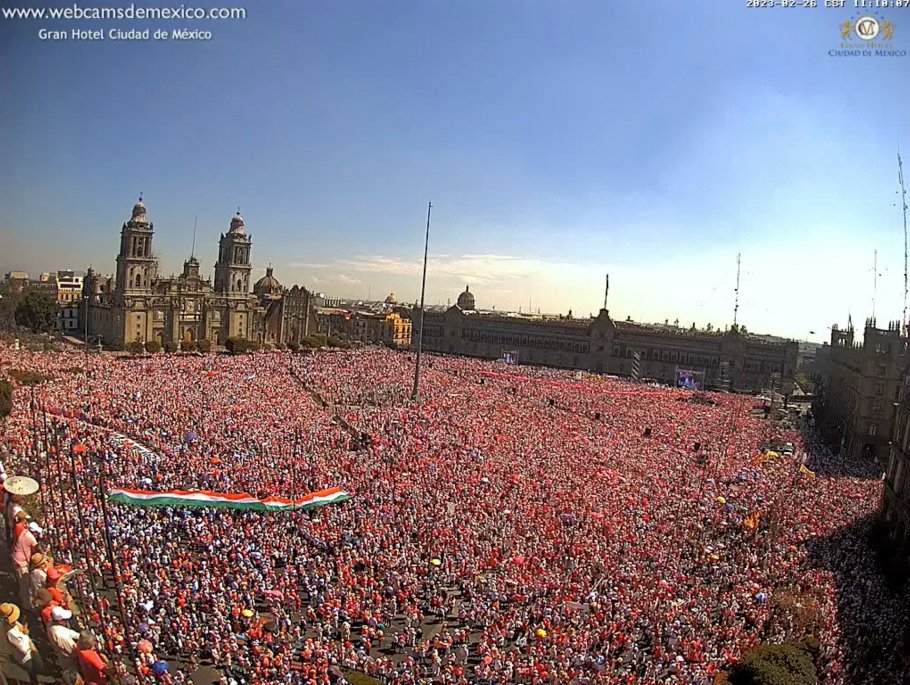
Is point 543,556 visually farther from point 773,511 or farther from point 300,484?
point 773,511

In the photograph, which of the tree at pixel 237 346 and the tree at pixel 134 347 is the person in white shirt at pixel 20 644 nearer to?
the tree at pixel 134 347

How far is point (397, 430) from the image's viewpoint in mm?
30422

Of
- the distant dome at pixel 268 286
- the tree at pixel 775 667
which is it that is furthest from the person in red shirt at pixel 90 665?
the distant dome at pixel 268 286

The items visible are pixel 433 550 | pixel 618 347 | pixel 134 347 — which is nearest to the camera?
pixel 433 550

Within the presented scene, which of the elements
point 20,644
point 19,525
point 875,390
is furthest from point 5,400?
point 875,390

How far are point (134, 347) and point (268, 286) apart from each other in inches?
1678

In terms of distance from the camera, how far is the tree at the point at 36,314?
246ft

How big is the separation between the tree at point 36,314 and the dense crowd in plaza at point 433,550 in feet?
167

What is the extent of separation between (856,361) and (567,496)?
30.9 meters

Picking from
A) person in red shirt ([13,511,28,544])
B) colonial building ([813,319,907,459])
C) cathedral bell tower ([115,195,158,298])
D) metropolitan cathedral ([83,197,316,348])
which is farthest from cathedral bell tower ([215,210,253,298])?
person in red shirt ([13,511,28,544])

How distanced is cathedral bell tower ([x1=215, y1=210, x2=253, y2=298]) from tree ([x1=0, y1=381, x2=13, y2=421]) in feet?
212

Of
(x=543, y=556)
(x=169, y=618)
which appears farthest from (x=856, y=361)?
(x=169, y=618)

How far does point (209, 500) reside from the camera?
60.7 ft

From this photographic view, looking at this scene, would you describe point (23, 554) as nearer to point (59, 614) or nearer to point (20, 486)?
point (20, 486)
